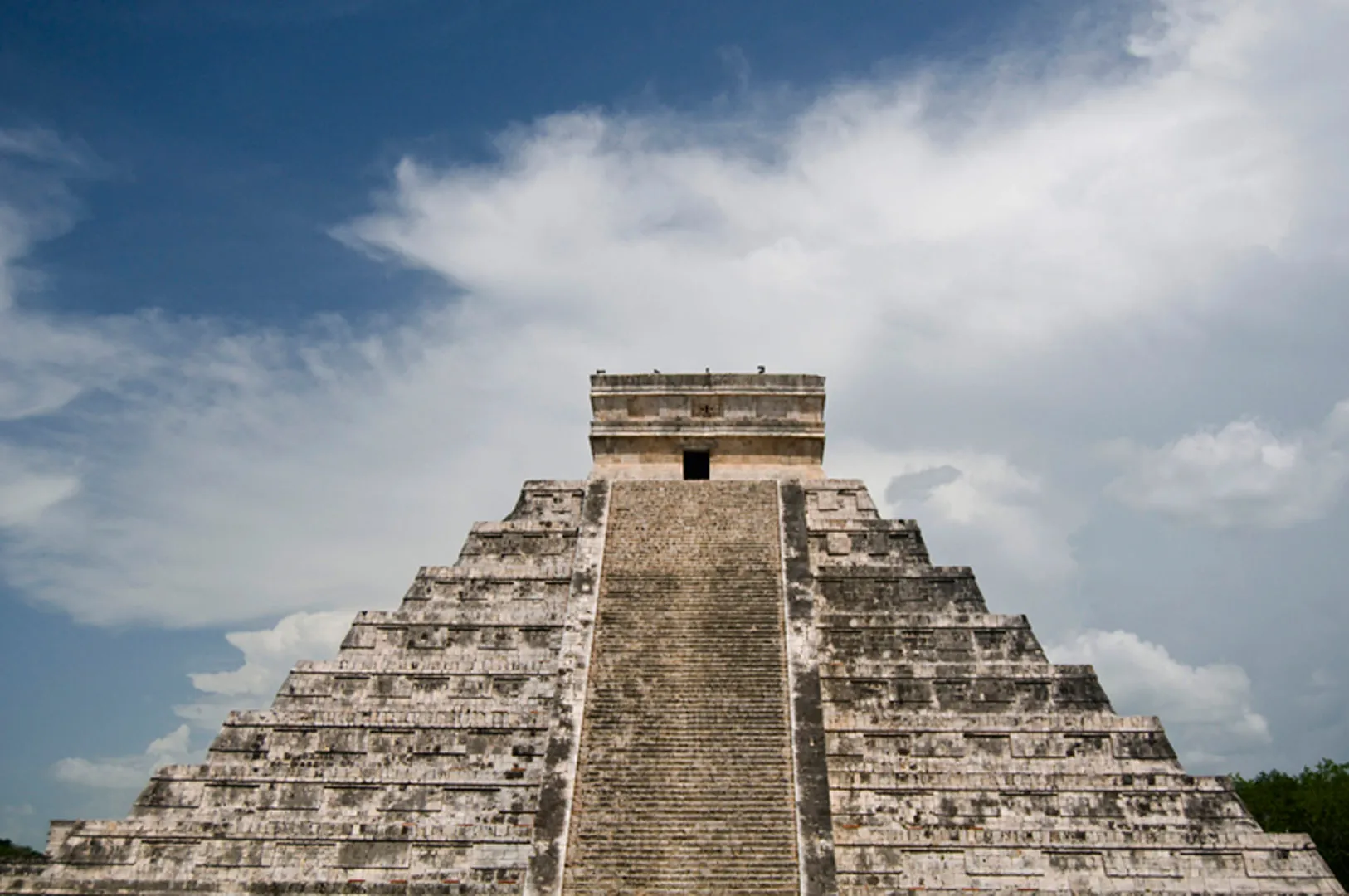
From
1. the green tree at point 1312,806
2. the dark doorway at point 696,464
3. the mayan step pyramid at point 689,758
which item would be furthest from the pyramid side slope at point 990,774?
the green tree at point 1312,806

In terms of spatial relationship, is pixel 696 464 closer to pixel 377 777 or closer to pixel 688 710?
pixel 688 710

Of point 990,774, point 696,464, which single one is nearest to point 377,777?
point 990,774

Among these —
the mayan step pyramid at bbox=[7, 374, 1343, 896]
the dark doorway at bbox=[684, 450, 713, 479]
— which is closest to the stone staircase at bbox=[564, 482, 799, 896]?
the mayan step pyramid at bbox=[7, 374, 1343, 896]

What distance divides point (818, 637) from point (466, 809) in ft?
14.5

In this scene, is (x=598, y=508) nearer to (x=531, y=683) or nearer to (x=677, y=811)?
(x=531, y=683)

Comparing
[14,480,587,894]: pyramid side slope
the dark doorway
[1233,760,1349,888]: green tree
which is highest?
the dark doorway

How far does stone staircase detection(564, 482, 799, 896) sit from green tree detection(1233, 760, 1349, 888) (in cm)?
1060

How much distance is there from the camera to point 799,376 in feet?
53.7

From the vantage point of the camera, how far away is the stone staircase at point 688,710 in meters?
9.95

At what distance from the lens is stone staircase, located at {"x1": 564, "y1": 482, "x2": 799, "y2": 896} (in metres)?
9.95

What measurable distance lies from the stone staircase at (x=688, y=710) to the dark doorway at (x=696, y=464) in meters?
1.40

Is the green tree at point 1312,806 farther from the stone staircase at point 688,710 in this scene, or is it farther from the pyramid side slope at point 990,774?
the stone staircase at point 688,710

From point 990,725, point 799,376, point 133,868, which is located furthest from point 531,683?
point 799,376

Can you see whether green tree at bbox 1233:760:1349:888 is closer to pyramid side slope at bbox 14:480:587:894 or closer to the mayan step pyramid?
the mayan step pyramid
